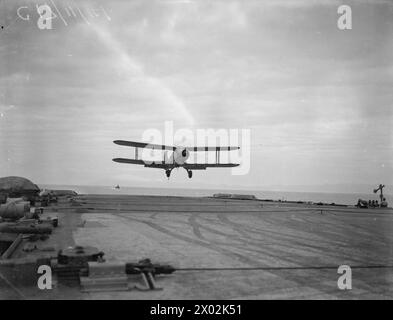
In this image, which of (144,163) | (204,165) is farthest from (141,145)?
(204,165)

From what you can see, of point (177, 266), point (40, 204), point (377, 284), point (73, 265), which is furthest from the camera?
point (40, 204)

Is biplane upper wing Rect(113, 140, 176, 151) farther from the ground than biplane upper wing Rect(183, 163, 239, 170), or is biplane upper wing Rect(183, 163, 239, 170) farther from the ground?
biplane upper wing Rect(113, 140, 176, 151)

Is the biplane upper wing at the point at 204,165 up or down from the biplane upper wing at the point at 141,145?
down

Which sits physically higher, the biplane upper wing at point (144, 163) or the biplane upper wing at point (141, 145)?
the biplane upper wing at point (141, 145)

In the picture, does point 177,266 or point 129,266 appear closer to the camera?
point 129,266

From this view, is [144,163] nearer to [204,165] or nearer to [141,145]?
[141,145]

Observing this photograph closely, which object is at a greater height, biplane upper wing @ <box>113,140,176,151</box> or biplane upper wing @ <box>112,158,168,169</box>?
biplane upper wing @ <box>113,140,176,151</box>
